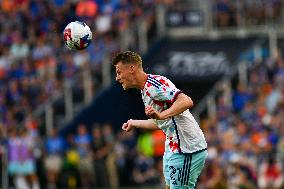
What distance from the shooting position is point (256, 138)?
933 inches

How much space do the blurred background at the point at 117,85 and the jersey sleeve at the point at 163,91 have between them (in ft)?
38.4

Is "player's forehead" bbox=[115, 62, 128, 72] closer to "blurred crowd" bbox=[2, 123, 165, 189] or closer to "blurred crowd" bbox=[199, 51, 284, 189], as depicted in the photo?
"blurred crowd" bbox=[199, 51, 284, 189]

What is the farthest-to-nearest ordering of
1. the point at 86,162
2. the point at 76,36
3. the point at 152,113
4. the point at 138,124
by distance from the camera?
the point at 86,162, the point at 76,36, the point at 138,124, the point at 152,113

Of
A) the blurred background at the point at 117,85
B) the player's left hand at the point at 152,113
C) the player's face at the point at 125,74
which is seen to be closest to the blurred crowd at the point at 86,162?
the blurred background at the point at 117,85

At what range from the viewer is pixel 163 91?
39.3ft

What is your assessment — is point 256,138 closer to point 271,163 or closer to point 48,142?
point 271,163

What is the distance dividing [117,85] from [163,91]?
19.0 meters

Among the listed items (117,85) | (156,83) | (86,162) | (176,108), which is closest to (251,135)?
(86,162)

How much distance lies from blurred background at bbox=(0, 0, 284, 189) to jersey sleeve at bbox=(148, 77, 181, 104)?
11694mm

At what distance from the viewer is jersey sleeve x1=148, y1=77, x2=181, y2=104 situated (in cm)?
1194

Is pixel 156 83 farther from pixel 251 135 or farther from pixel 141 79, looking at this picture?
pixel 251 135

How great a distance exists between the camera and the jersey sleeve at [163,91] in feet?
39.2

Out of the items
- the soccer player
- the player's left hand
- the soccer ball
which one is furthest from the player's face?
the soccer ball

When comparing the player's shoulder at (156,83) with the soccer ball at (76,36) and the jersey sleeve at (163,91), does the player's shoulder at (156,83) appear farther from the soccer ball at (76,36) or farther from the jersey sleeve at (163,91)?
the soccer ball at (76,36)
